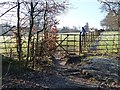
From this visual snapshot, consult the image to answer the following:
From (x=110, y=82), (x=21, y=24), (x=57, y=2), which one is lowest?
(x=110, y=82)

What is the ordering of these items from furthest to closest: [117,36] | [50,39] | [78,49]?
[117,36] → [78,49] → [50,39]

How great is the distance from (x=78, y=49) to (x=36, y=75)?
485 inches

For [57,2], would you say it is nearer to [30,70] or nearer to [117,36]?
[30,70]

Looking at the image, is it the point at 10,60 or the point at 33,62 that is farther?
the point at 33,62

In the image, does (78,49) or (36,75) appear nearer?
(36,75)

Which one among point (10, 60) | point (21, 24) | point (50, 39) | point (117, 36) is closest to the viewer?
point (10, 60)

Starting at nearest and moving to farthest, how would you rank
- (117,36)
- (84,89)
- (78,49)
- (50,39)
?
(84,89)
(50,39)
(78,49)
(117,36)

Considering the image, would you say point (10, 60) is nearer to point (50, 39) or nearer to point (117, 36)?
point (50, 39)

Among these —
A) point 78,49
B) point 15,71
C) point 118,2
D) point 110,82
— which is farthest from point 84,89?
point 118,2

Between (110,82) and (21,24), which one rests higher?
(21,24)

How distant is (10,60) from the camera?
11227 millimetres

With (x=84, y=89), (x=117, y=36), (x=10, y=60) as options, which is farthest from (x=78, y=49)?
(x=84, y=89)

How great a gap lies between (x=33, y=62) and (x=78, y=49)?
34.1 feet

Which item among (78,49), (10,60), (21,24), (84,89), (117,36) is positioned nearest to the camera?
(84,89)
